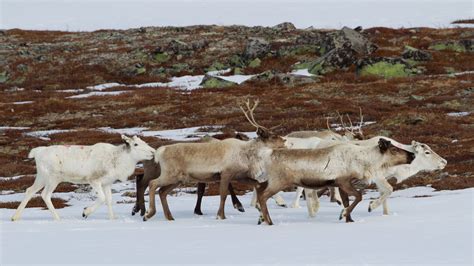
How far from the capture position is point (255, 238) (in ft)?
36.2

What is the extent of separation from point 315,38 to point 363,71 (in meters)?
9.64

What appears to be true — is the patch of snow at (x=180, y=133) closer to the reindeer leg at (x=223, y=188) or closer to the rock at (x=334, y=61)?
the reindeer leg at (x=223, y=188)

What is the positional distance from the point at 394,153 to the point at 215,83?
124 feet

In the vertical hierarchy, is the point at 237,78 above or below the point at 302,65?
below

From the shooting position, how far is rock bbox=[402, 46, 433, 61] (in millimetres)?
53781

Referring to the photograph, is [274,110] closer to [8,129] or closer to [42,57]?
[8,129]

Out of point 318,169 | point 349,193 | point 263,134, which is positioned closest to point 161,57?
point 263,134

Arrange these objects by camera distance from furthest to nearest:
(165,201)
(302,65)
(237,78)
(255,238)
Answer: (302,65) < (237,78) < (165,201) < (255,238)

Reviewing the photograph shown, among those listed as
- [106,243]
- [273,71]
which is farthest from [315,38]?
[106,243]

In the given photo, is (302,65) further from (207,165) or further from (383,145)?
(383,145)

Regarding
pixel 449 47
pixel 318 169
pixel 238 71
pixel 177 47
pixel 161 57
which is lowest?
pixel 238 71

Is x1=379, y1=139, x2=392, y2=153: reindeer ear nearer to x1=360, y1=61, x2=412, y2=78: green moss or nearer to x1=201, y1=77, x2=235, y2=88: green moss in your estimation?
x1=201, y1=77, x2=235, y2=88: green moss

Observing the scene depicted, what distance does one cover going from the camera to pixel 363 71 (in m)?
51.3

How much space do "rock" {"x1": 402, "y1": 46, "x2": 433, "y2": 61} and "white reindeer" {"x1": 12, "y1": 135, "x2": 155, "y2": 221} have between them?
4137 cm
